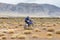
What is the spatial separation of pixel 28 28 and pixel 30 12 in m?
102

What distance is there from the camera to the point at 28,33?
3131 centimetres

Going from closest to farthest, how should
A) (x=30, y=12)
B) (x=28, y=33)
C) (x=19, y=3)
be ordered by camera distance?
1. (x=28, y=33)
2. (x=30, y=12)
3. (x=19, y=3)

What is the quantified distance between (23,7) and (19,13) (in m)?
10.1

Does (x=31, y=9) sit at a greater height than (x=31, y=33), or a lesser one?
lesser

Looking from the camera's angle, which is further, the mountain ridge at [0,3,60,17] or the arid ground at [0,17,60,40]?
the mountain ridge at [0,3,60,17]

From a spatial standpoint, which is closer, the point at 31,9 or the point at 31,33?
the point at 31,33

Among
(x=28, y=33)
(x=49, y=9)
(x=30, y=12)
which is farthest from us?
(x=49, y=9)

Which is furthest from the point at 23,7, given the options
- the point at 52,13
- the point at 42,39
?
the point at 42,39

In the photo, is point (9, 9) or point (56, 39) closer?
point (56, 39)

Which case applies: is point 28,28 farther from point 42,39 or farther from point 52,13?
point 52,13

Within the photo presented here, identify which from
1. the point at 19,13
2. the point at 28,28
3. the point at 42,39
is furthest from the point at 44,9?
the point at 42,39

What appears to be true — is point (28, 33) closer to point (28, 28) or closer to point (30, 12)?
point (28, 28)

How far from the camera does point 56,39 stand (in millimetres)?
25547

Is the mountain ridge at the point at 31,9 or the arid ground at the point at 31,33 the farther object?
the mountain ridge at the point at 31,9
